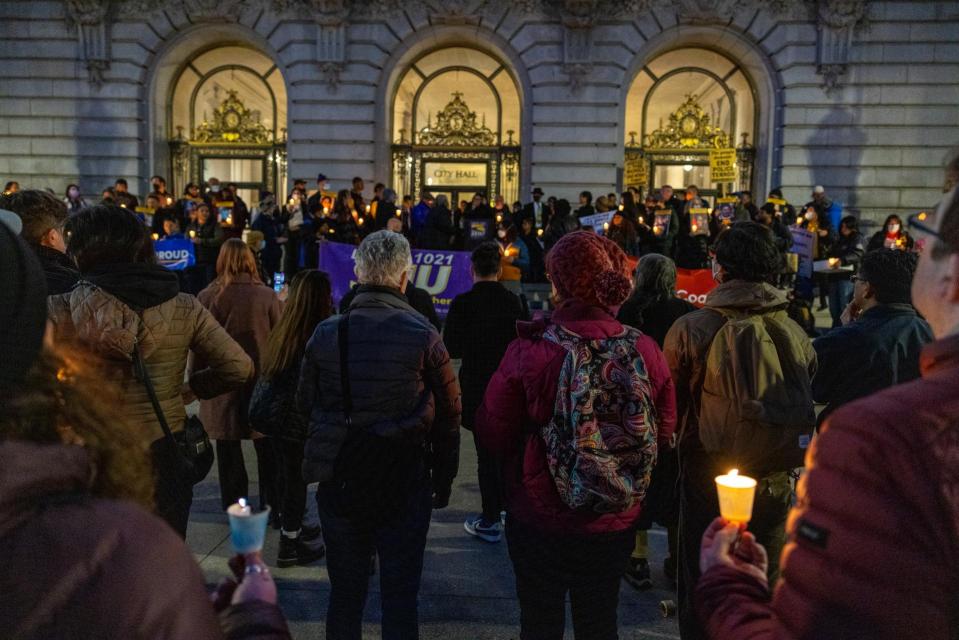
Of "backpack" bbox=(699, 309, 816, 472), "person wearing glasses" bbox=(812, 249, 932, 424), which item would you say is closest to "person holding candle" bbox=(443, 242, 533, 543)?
"backpack" bbox=(699, 309, 816, 472)

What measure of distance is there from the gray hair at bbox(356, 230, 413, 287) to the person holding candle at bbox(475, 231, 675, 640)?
0.78 m

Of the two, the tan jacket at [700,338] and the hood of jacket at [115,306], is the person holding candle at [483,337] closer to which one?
the tan jacket at [700,338]

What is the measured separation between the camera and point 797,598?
1.29 m

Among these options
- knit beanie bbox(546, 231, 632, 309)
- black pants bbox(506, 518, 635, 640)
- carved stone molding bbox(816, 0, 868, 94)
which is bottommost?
black pants bbox(506, 518, 635, 640)

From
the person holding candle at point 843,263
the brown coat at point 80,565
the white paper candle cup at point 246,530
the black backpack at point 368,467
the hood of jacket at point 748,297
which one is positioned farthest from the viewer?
the person holding candle at point 843,263

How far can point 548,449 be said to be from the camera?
10.0 feet

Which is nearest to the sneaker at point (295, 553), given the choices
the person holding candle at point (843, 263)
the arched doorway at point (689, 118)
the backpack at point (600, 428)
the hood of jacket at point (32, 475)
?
the backpack at point (600, 428)

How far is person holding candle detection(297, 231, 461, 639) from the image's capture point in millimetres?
3465

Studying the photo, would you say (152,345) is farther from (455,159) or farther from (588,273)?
(455,159)

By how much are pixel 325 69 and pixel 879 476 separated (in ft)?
65.8

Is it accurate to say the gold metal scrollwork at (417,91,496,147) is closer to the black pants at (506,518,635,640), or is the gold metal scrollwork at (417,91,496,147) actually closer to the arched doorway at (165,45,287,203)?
the arched doorway at (165,45,287,203)

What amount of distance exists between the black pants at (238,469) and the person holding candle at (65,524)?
4.16 m

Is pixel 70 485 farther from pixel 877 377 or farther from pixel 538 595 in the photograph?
pixel 877 377

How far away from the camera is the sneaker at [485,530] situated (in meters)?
5.39
